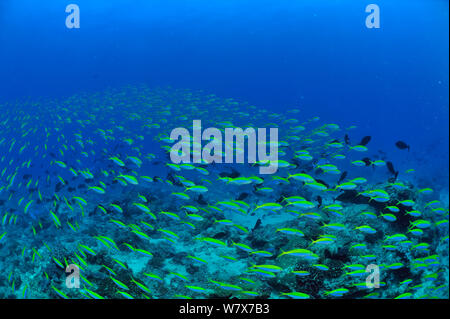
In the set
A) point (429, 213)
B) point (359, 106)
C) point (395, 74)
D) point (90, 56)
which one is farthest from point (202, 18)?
point (395, 74)

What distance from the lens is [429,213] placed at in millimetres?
6277

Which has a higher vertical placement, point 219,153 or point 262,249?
point 219,153

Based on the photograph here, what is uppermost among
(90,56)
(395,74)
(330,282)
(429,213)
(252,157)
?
(395,74)

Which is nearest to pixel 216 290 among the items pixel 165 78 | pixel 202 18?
pixel 202 18

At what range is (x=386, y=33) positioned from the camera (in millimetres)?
77625

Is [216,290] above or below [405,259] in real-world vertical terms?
below

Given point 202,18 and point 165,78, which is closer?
point 202,18

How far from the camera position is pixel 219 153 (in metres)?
5.43

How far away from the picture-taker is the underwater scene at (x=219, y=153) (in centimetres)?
502

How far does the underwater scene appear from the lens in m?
5.02
